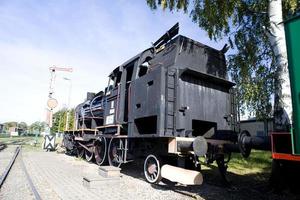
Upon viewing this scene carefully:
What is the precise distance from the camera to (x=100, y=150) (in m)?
12.0

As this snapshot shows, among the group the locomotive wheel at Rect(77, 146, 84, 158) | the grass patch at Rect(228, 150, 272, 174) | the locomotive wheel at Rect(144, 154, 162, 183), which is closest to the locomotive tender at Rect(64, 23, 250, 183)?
the locomotive wheel at Rect(144, 154, 162, 183)

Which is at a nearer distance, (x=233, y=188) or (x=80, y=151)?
(x=233, y=188)

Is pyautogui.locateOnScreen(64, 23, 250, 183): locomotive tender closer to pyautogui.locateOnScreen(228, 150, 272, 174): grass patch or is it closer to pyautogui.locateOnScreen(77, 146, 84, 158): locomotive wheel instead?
pyautogui.locateOnScreen(228, 150, 272, 174): grass patch

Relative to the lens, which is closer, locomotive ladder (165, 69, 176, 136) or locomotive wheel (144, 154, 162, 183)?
locomotive ladder (165, 69, 176, 136)

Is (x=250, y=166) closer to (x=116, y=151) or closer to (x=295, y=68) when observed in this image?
(x=116, y=151)

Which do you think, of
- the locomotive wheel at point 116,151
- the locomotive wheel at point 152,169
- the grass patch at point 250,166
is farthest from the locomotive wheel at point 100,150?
the grass patch at point 250,166

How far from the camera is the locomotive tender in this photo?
23.6 ft

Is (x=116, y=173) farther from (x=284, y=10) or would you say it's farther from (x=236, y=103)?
(x=284, y=10)

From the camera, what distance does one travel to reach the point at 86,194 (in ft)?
22.0

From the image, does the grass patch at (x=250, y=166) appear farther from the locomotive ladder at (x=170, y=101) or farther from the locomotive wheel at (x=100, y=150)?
the locomotive wheel at (x=100, y=150)

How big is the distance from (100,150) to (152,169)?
453cm

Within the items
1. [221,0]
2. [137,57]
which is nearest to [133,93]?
[137,57]

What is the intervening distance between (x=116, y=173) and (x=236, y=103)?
4330 millimetres

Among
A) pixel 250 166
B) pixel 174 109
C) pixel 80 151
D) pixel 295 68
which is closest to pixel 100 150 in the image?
pixel 80 151
